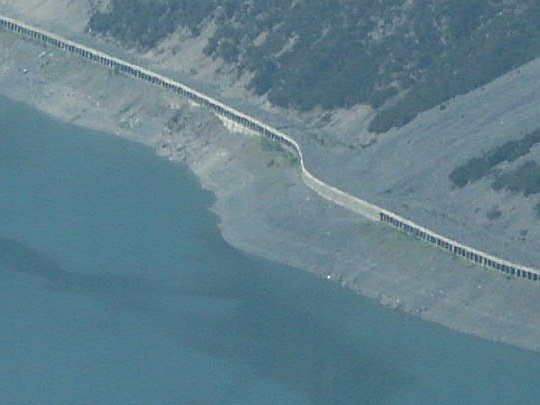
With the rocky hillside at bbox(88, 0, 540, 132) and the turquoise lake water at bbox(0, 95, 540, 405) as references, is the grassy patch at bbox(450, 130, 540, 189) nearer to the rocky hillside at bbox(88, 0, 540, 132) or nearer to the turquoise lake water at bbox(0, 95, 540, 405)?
the rocky hillside at bbox(88, 0, 540, 132)

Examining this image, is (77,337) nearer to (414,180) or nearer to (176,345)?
(176,345)

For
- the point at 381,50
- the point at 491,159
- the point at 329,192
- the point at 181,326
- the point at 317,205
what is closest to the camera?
the point at 181,326

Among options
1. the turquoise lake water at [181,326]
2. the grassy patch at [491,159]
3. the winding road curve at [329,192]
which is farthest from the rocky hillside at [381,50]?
the turquoise lake water at [181,326]

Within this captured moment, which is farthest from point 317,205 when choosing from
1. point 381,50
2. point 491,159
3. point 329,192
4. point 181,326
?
point 381,50

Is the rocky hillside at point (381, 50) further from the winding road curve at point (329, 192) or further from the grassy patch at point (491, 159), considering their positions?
the grassy patch at point (491, 159)

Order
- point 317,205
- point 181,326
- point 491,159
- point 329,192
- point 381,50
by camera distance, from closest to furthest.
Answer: point 181,326
point 491,159
point 317,205
point 329,192
point 381,50

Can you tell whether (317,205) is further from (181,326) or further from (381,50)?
(381,50)

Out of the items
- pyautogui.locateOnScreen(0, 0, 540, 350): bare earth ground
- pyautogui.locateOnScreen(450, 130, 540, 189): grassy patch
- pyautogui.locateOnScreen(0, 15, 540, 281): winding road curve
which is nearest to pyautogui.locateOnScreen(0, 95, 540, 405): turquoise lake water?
pyautogui.locateOnScreen(0, 0, 540, 350): bare earth ground

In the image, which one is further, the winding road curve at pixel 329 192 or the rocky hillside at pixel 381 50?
the rocky hillside at pixel 381 50
